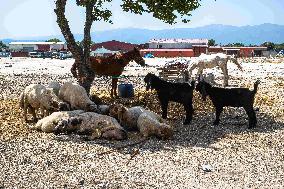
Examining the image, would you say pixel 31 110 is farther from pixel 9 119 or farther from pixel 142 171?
pixel 142 171

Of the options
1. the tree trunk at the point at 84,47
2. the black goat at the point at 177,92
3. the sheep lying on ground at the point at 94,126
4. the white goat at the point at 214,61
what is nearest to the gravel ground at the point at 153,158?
the sheep lying on ground at the point at 94,126

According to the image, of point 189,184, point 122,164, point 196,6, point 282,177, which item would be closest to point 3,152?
point 122,164

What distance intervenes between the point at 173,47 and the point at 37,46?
42.6 m

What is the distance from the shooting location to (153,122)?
1250 centimetres

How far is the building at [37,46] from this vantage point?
120 meters

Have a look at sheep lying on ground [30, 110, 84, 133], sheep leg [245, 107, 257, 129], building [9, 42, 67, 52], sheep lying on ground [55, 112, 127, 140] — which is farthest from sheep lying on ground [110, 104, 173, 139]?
building [9, 42, 67, 52]

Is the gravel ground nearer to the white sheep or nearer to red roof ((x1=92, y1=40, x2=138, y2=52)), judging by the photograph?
the white sheep

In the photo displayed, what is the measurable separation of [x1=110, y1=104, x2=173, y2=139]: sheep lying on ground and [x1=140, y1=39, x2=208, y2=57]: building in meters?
79.6

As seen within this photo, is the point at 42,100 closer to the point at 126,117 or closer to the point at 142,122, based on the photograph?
the point at 126,117

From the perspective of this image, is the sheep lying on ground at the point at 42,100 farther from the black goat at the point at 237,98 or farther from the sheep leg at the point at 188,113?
the black goat at the point at 237,98

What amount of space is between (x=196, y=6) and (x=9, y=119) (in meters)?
7.96

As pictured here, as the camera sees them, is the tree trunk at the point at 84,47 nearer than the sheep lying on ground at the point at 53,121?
No

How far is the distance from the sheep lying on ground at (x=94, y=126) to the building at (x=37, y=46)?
342 ft

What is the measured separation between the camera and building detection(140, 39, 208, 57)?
93500mm
